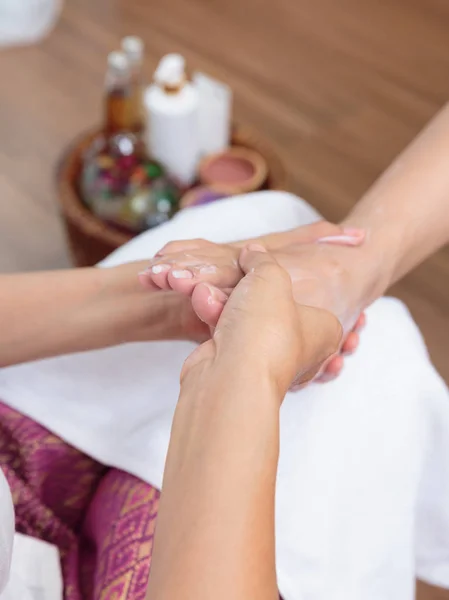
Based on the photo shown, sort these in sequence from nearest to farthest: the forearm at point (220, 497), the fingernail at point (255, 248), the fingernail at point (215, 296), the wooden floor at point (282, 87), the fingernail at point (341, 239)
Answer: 1. the forearm at point (220, 497)
2. the fingernail at point (215, 296)
3. the fingernail at point (255, 248)
4. the fingernail at point (341, 239)
5. the wooden floor at point (282, 87)

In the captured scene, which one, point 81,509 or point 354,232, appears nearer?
point 81,509

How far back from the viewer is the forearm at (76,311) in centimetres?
88

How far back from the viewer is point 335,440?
819 mm

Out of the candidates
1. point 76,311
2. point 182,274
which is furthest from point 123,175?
point 182,274

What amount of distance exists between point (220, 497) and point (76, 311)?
0.43m

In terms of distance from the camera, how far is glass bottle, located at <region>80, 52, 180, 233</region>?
4.85 feet

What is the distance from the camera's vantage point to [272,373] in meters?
0.61

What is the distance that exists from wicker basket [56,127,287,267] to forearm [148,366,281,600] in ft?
2.82

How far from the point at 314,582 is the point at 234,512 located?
28cm

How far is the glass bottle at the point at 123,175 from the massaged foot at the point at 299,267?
589mm

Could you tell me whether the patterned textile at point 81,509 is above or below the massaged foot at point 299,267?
below

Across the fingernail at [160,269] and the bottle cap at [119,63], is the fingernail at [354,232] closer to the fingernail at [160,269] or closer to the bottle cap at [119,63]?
the fingernail at [160,269]

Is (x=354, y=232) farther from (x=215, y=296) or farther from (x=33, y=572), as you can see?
(x=33, y=572)

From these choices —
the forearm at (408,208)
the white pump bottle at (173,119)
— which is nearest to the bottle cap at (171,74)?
the white pump bottle at (173,119)
